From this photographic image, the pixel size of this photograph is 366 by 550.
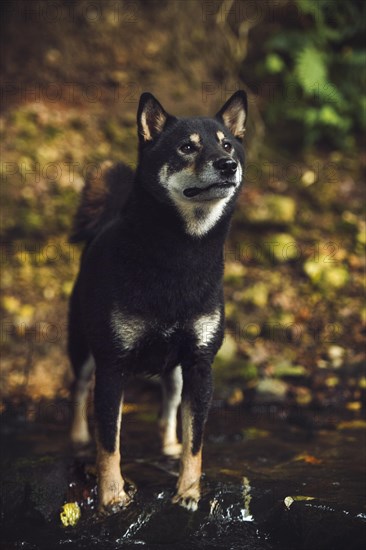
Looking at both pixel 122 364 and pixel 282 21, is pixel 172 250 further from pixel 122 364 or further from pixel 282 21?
pixel 282 21

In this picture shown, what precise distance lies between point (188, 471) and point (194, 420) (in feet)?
0.95

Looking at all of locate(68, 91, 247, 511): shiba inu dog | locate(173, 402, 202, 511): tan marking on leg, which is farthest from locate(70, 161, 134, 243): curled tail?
locate(173, 402, 202, 511): tan marking on leg

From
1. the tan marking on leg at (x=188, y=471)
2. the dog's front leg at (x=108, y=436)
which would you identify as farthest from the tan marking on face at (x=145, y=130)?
the tan marking on leg at (x=188, y=471)

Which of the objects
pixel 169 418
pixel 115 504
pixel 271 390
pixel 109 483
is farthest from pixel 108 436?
pixel 271 390

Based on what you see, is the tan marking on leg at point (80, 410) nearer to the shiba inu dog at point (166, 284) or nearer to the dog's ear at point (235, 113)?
the shiba inu dog at point (166, 284)

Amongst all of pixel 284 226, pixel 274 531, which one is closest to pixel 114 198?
pixel 274 531

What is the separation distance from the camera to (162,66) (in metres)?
8.09

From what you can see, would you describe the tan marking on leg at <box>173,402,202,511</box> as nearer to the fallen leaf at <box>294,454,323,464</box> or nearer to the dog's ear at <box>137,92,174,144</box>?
the fallen leaf at <box>294,454,323,464</box>

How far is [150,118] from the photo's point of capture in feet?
12.7

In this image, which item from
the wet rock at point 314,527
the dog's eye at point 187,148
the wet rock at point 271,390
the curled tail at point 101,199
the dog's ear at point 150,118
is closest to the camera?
the wet rock at point 314,527

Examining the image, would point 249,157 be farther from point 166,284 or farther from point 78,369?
point 166,284

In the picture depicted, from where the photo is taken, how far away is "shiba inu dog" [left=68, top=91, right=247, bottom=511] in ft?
12.2

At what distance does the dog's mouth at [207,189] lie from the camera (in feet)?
11.7

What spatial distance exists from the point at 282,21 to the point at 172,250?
5760mm
